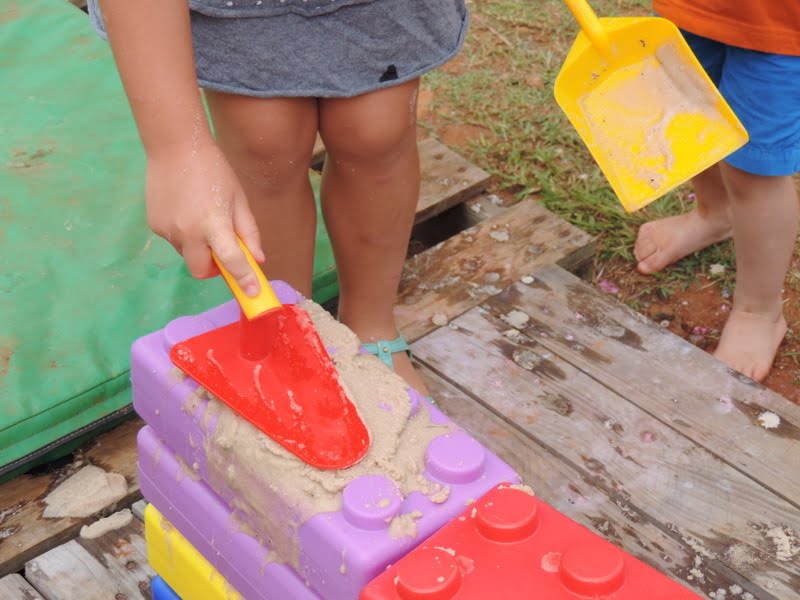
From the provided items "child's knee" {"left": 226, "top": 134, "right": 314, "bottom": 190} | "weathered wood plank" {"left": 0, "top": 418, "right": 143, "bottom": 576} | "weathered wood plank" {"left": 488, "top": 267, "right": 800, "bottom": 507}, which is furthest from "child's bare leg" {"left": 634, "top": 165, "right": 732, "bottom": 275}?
"weathered wood plank" {"left": 0, "top": 418, "right": 143, "bottom": 576}

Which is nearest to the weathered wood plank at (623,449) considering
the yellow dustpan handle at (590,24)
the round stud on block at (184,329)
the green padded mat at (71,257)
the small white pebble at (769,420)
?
the small white pebble at (769,420)

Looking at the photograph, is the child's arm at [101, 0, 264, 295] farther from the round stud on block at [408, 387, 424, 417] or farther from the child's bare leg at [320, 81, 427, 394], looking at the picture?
the child's bare leg at [320, 81, 427, 394]

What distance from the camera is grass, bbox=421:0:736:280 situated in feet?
7.75

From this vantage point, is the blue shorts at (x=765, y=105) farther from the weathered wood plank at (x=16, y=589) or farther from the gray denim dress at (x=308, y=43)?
the weathered wood plank at (x=16, y=589)

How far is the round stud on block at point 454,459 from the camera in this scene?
1.01 meters

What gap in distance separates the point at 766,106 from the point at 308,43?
79 centimetres

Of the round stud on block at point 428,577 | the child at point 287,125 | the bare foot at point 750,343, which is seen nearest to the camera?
the round stud on block at point 428,577

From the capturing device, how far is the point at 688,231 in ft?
7.20

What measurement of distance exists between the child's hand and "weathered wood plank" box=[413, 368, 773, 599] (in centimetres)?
68

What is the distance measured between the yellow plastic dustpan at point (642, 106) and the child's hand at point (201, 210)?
0.67 metres

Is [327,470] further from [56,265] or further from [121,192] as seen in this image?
[121,192]

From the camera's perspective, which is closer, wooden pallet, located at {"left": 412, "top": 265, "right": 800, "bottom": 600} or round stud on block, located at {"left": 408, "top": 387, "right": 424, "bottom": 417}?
round stud on block, located at {"left": 408, "top": 387, "right": 424, "bottom": 417}

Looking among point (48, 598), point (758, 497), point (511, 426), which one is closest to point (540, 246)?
point (511, 426)

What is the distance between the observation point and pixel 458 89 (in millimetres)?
2891
